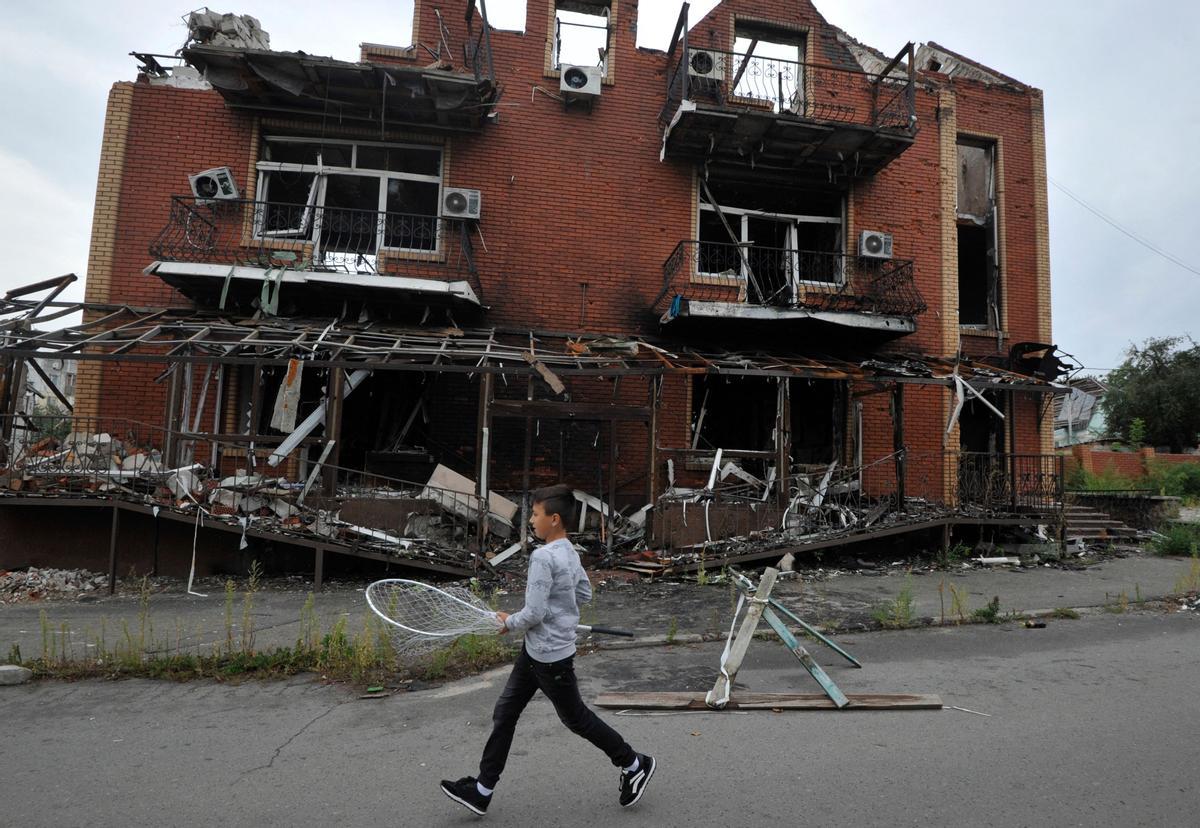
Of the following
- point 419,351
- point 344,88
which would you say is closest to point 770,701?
point 419,351

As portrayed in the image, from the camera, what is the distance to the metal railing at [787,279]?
12477 mm

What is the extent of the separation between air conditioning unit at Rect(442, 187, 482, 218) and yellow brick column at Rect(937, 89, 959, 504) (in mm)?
8956

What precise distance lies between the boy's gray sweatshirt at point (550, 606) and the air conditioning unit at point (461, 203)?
9371 millimetres

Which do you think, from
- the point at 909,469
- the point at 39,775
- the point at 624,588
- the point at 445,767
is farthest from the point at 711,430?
the point at 39,775

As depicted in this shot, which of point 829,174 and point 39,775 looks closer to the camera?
point 39,775

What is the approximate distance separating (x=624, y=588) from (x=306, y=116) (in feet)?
30.8

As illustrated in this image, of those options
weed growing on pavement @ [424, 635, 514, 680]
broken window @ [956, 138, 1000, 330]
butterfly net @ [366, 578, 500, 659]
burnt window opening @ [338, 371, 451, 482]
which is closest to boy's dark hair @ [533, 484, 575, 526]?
butterfly net @ [366, 578, 500, 659]

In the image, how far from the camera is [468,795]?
3.25 meters

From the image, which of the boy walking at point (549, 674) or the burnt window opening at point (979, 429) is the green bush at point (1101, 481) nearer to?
the burnt window opening at point (979, 429)

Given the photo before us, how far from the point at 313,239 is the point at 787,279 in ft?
27.6

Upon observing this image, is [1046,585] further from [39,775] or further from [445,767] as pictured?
[39,775]

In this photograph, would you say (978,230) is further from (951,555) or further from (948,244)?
(951,555)

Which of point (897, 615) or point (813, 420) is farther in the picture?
point (813, 420)

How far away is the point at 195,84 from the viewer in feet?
38.9
